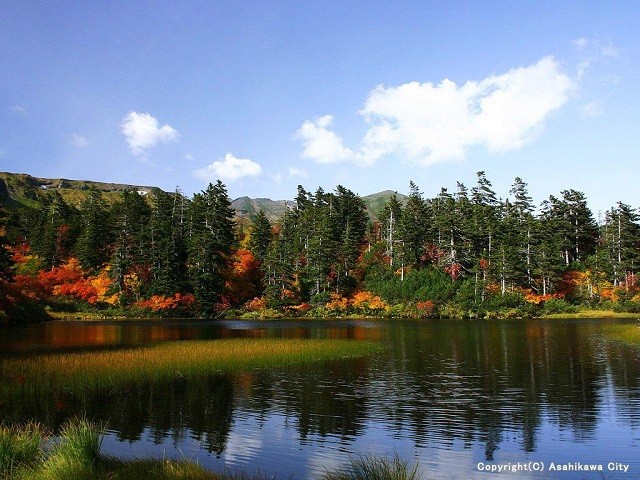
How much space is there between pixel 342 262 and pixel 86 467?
9596 cm

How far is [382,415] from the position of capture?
1906cm

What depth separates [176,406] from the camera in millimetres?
20484

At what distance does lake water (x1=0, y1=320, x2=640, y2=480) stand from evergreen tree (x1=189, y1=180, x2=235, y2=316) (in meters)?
63.6

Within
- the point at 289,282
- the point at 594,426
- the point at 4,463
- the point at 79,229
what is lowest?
the point at 594,426

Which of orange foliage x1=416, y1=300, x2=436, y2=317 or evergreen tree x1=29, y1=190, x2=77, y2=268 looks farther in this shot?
evergreen tree x1=29, y1=190, x2=77, y2=268

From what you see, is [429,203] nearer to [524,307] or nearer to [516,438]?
[524,307]

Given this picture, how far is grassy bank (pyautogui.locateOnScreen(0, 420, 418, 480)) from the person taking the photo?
396 inches

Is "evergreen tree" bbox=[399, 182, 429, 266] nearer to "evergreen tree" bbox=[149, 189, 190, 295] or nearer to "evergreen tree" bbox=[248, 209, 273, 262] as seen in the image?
"evergreen tree" bbox=[248, 209, 273, 262]

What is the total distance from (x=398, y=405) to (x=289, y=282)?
3126 inches

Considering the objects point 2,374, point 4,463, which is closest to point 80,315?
point 2,374

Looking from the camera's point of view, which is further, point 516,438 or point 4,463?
point 516,438

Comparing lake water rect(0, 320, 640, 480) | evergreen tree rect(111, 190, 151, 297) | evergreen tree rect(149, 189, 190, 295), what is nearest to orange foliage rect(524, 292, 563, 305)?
lake water rect(0, 320, 640, 480)

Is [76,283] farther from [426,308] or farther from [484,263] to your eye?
[484,263]

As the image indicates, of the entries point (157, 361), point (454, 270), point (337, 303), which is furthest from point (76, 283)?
point (157, 361)
